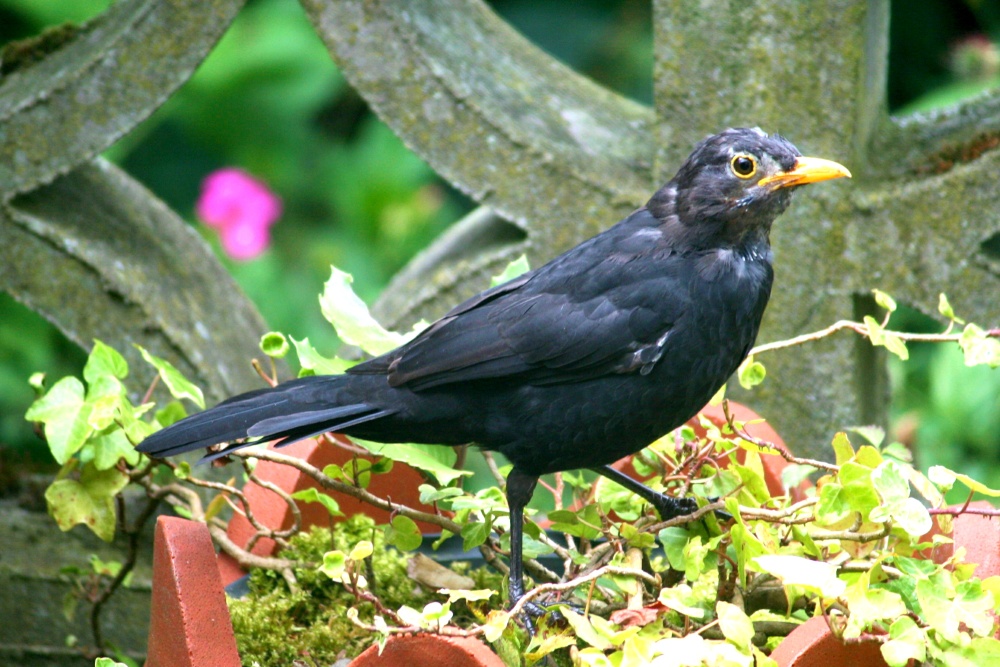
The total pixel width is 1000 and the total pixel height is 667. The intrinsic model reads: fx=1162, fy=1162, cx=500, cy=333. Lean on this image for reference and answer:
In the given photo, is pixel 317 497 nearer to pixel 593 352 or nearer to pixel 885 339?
pixel 593 352

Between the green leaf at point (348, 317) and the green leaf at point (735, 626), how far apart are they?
2.87 feet

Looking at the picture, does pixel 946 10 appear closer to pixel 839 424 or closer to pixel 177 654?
pixel 839 424

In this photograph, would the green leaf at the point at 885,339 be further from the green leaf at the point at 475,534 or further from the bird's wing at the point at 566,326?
the green leaf at the point at 475,534

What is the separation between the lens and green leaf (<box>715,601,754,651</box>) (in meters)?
1.41

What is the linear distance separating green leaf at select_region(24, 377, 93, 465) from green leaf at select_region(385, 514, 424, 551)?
0.52 m

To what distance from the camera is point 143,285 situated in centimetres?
244

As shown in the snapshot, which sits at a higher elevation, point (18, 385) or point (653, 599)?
point (18, 385)

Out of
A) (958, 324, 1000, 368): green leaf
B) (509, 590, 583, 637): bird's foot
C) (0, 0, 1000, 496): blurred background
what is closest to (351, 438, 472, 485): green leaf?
(509, 590, 583, 637): bird's foot

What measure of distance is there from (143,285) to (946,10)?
380 centimetres

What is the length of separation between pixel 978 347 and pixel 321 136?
457 centimetres

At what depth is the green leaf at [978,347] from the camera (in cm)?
179

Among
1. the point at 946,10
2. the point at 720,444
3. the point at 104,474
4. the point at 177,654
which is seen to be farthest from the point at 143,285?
the point at 946,10

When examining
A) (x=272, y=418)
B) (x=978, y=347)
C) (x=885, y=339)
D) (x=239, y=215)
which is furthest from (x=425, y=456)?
(x=239, y=215)

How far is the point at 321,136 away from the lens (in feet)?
19.5
